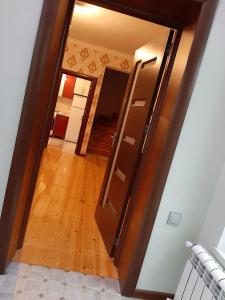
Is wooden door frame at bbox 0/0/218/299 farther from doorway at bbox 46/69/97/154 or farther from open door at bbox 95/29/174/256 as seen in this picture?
doorway at bbox 46/69/97/154

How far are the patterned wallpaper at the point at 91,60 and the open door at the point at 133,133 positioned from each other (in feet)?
11.8

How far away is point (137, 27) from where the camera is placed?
4.17 m

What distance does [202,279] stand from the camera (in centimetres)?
151

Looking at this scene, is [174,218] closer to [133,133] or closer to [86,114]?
[133,133]

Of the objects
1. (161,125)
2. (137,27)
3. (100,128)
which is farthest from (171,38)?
(100,128)

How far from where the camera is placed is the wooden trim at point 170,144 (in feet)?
5.54

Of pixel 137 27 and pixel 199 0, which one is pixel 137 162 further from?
pixel 137 27

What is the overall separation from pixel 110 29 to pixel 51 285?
409 centimetres

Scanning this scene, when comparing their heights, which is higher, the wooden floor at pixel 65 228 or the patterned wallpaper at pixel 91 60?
the patterned wallpaper at pixel 91 60

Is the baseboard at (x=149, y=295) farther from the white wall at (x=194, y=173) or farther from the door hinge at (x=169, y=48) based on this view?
the door hinge at (x=169, y=48)

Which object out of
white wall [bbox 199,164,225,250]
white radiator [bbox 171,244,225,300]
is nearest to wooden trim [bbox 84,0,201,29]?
white wall [bbox 199,164,225,250]

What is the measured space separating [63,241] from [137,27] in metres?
3.30

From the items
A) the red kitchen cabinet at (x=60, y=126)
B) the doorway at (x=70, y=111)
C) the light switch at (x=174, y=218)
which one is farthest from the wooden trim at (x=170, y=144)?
the red kitchen cabinet at (x=60, y=126)

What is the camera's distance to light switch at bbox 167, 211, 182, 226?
6.27 feet
